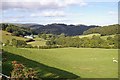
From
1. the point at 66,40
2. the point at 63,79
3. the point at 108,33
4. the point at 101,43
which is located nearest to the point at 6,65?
the point at 63,79

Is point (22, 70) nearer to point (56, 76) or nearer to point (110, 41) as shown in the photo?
point (56, 76)

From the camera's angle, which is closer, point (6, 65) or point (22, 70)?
point (22, 70)

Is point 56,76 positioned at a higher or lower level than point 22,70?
lower

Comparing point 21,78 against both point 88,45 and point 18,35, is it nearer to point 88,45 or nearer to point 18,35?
point 88,45

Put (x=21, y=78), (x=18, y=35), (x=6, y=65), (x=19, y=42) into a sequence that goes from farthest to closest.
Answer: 1. (x=18, y=35)
2. (x=19, y=42)
3. (x=6, y=65)
4. (x=21, y=78)

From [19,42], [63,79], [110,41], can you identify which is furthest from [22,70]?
[110,41]

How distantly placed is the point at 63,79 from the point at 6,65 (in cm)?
457

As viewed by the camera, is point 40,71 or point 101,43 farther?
point 101,43

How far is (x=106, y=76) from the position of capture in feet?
78.6

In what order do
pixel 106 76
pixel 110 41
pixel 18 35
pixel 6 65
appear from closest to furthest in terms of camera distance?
pixel 6 65 < pixel 106 76 < pixel 110 41 < pixel 18 35

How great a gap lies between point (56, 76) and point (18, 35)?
6449cm

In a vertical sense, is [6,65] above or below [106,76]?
above

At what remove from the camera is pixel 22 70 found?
1006 centimetres

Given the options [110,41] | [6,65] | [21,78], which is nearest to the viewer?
[21,78]
